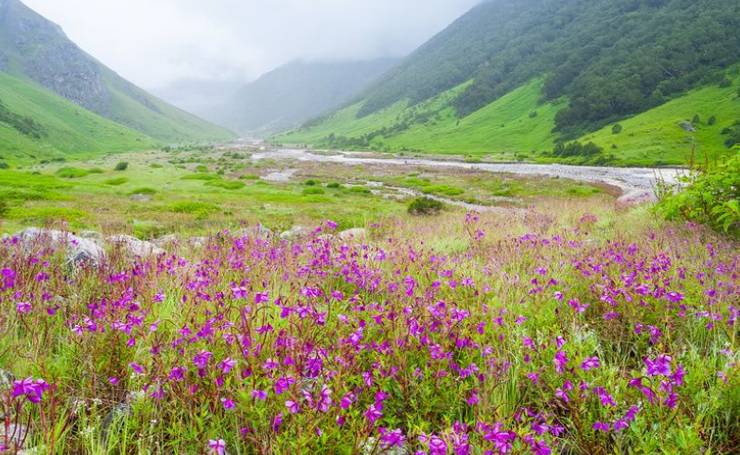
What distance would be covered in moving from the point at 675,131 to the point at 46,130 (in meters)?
169

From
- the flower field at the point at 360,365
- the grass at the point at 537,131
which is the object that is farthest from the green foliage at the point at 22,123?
the flower field at the point at 360,365

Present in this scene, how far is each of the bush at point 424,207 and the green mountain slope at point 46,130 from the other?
97688 mm

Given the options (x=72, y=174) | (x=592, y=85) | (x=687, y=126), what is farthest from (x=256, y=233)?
(x=592, y=85)

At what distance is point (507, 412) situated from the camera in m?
2.94

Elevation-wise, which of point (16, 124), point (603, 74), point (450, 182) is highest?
point (603, 74)

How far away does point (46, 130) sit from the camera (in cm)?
13738

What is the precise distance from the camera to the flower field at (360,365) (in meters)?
2.47

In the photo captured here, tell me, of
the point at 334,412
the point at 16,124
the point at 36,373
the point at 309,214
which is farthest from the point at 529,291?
the point at 16,124

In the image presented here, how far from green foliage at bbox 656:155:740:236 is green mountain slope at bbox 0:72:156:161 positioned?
114m

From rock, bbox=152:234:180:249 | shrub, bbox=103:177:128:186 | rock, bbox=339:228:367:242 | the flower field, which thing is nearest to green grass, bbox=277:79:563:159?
shrub, bbox=103:177:128:186

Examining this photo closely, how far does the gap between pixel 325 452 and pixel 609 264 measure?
4.77m

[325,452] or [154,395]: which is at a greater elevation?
[154,395]

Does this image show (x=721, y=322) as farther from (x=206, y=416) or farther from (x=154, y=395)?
(x=154, y=395)

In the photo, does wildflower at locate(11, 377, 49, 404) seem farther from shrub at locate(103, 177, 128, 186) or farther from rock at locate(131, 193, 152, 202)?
shrub at locate(103, 177, 128, 186)
